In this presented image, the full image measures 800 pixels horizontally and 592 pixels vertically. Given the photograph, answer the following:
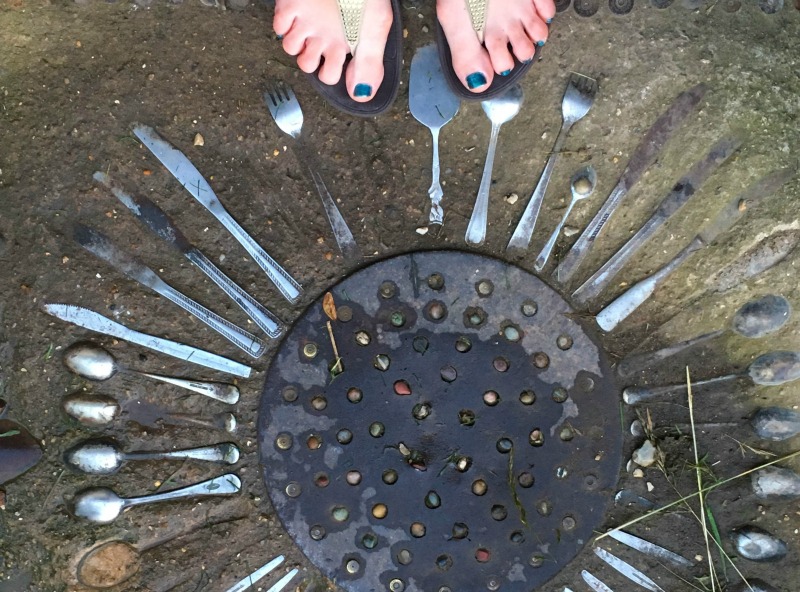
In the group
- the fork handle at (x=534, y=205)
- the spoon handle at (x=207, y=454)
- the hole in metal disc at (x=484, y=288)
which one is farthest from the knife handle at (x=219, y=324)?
the fork handle at (x=534, y=205)

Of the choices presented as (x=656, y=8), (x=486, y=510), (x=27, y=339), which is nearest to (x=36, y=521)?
(x=27, y=339)

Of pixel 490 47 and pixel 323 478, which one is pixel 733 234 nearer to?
pixel 490 47

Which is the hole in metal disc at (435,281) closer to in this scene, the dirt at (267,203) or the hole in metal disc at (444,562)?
the dirt at (267,203)

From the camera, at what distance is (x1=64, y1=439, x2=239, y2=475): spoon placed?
52.3 inches

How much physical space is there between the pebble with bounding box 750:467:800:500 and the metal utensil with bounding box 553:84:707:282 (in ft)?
2.16

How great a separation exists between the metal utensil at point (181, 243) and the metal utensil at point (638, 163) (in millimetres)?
714

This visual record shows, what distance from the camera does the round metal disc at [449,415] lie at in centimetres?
136

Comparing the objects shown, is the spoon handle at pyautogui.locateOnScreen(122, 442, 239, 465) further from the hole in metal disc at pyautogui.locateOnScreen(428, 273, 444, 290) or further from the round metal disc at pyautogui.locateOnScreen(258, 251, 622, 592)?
the hole in metal disc at pyautogui.locateOnScreen(428, 273, 444, 290)

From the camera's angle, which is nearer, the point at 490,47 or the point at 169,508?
the point at 490,47

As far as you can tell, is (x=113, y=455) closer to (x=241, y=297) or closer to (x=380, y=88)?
(x=241, y=297)

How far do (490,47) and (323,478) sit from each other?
41.2 inches

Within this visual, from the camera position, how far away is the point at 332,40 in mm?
1264

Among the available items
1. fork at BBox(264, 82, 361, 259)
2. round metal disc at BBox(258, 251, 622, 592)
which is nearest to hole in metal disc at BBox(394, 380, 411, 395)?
round metal disc at BBox(258, 251, 622, 592)

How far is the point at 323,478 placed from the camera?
137 centimetres
